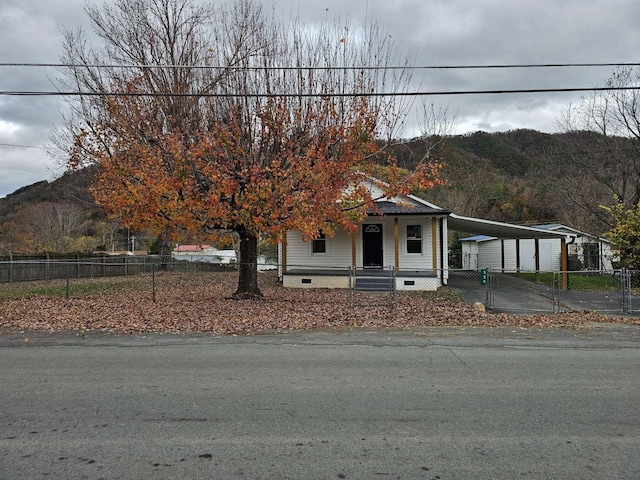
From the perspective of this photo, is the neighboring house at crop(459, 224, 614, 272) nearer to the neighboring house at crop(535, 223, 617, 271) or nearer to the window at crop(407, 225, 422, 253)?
the neighboring house at crop(535, 223, 617, 271)

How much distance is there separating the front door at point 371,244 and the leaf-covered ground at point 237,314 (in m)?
4.54

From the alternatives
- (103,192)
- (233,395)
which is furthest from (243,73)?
(233,395)

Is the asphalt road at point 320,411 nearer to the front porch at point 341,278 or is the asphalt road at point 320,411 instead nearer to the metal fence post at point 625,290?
the metal fence post at point 625,290

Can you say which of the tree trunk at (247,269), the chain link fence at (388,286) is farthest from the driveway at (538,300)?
the tree trunk at (247,269)

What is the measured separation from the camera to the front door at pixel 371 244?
21.9 m

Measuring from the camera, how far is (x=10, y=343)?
9.22m

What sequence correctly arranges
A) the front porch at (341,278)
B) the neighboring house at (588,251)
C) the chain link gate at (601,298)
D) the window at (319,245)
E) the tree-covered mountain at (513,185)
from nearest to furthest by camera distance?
the chain link gate at (601,298), the front porch at (341,278), the window at (319,245), the tree-covered mountain at (513,185), the neighboring house at (588,251)

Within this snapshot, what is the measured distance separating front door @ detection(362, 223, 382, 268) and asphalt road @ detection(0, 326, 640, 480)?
520 inches

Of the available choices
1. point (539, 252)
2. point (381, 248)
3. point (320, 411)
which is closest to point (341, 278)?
point (381, 248)

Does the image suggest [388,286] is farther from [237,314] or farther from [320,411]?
[320,411]

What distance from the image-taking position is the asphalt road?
3.79m

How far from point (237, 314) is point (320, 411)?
24.9ft

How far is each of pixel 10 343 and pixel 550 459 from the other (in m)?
9.42

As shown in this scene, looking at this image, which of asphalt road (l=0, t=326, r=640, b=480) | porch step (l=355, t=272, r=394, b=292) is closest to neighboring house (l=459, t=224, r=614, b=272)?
porch step (l=355, t=272, r=394, b=292)
